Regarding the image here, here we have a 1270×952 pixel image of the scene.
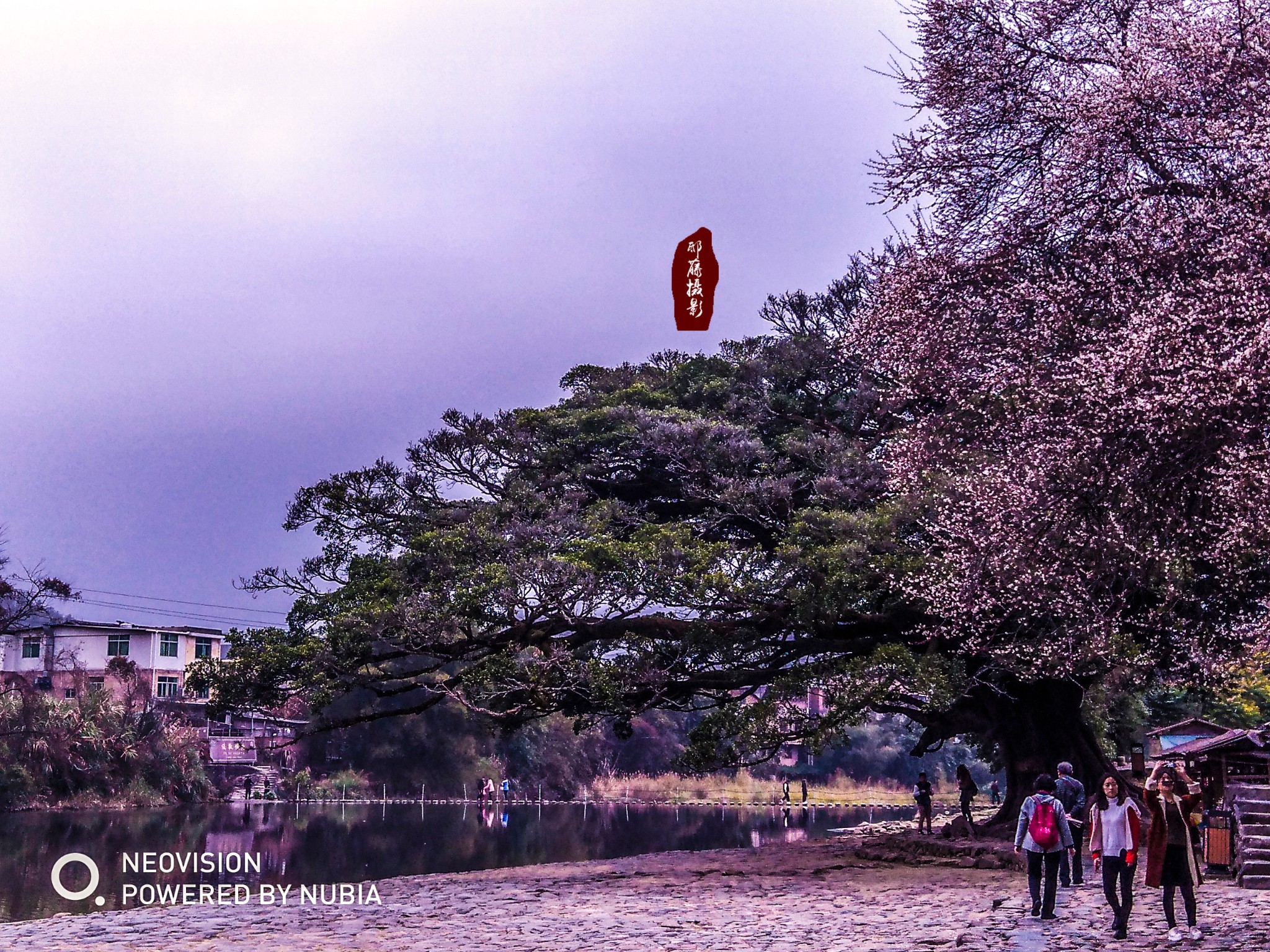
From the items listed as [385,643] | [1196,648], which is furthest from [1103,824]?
[385,643]

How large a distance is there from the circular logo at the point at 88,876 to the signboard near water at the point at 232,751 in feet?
121

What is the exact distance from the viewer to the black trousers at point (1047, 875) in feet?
49.8

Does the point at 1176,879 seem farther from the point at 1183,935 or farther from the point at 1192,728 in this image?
the point at 1192,728

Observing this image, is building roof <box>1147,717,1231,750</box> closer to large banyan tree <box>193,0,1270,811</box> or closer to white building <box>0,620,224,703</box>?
large banyan tree <box>193,0,1270,811</box>

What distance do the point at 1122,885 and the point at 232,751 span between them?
61.7 meters

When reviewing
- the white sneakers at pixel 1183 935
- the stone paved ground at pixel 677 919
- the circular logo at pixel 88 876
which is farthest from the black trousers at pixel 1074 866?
the circular logo at pixel 88 876

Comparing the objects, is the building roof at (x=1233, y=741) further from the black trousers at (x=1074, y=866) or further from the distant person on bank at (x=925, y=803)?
the distant person on bank at (x=925, y=803)

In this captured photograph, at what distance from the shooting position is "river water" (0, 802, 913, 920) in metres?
25.7

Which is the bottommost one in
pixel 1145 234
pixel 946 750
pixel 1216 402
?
pixel 946 750

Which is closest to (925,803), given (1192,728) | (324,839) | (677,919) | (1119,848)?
(1192,728)

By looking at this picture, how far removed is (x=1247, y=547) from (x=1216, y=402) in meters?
2.88

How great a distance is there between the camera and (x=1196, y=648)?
18.2 metres

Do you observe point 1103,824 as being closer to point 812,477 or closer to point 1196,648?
point 1196,648

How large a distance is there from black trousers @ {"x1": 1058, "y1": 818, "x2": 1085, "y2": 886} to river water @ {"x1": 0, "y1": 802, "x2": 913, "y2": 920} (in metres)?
14.0
